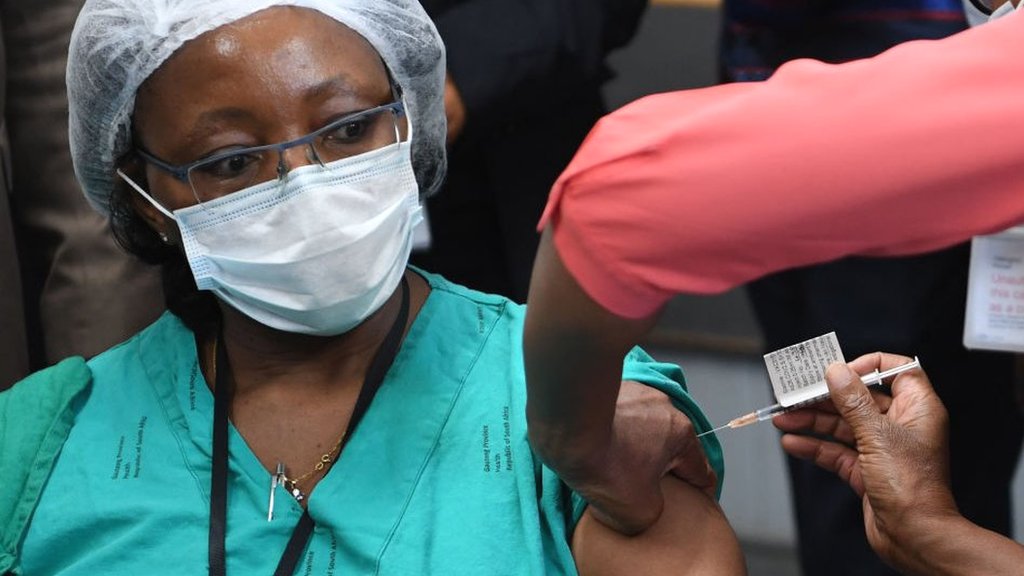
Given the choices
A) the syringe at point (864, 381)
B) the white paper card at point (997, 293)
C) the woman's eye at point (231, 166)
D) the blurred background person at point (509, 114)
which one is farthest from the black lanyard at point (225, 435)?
the white paper card at point (997, 293)

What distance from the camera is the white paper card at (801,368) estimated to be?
1.63m

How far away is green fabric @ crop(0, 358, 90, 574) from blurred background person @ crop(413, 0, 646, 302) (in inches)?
33.4

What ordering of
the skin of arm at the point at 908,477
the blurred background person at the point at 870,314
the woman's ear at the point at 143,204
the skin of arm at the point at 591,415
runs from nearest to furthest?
the skin of arm at the point at 591,415
the skin of arm at the point at 908,477
the woman's ear at the point at 143,204
the blurred background person at the point at 870,314

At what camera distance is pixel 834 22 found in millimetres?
2365

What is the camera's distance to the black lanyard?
1.63m

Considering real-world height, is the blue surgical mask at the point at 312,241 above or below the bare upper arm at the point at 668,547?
above

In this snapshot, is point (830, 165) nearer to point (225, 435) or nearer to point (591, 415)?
point (591, 415)

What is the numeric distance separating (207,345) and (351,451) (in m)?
0.30

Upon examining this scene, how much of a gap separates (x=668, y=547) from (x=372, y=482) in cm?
36

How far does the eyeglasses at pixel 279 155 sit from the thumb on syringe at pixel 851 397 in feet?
1.93

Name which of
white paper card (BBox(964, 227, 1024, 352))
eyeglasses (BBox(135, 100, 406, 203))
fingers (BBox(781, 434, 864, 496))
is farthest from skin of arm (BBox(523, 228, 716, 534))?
white paper card (BBox(964, 227, 1024, 352))

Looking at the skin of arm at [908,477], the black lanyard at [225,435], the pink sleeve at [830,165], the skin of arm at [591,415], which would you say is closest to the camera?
the pink sleeve at [830,165]

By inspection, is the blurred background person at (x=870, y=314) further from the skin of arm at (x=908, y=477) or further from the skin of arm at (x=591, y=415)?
the skin of arm at (x=591, y=415)

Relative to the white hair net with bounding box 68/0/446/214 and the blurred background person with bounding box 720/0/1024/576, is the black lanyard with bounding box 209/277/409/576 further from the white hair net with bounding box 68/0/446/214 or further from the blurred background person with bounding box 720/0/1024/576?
the blurred background person with bounding box 720/0/1024/576
